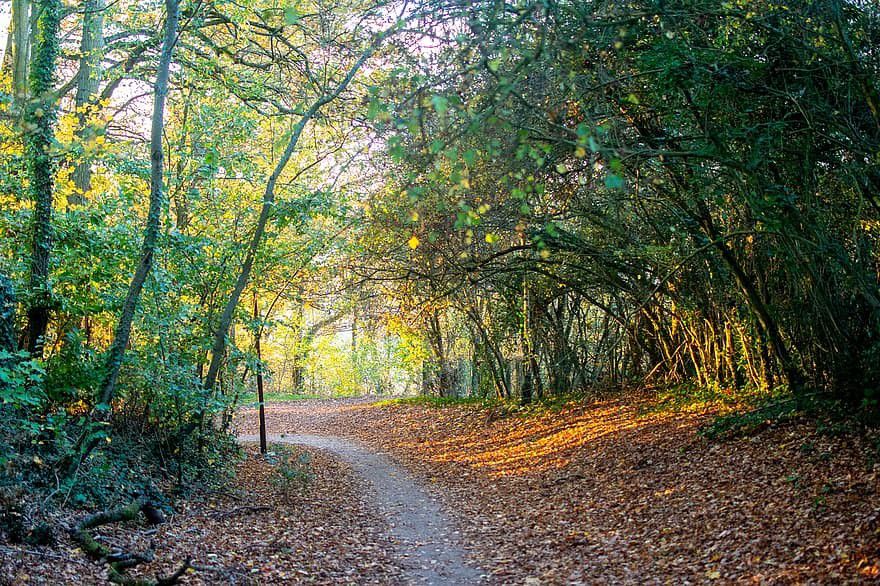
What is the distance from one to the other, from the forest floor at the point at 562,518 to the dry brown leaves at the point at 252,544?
0.02 metres

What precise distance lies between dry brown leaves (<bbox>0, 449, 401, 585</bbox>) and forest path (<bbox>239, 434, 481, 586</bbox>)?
0.24 m

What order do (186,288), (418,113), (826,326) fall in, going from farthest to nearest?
(186,288) → (826,326) → (418,113)

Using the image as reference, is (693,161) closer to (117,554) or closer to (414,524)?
(414,524)

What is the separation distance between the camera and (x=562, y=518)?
7.47 metres

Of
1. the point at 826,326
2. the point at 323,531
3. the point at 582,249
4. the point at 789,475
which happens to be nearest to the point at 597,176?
the point at 582,249

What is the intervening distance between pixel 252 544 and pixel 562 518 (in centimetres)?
337

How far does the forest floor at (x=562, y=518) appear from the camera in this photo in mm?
5094

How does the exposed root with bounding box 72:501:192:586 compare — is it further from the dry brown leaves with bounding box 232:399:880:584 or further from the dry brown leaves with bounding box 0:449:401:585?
the dry brown leaves with bounding box 232:399:880:584

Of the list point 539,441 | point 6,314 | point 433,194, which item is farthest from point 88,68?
point 539,441

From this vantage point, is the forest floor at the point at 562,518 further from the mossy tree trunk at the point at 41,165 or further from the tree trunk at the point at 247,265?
the mossy tree trunk at the point at 41,165

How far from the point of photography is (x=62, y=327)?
826cm

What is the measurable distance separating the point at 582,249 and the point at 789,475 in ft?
15.8

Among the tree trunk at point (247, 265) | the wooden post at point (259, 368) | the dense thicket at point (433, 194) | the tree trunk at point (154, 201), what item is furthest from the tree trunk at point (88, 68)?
the wooden post at point (259, 368)

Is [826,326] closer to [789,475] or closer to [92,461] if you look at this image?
[789,475]
